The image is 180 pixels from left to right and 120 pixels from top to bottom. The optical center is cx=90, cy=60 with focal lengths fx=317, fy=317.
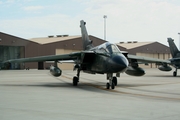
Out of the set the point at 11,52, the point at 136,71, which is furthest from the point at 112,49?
the point at 11,52

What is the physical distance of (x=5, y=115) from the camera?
8.86m

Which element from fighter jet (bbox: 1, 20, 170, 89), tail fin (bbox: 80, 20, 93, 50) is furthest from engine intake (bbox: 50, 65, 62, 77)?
tail fin (bbox: 80, 20, 93, 50)

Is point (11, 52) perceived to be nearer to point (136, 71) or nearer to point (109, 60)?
point (136, 71)

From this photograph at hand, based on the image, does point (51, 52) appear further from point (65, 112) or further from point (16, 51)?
point (65, 112)

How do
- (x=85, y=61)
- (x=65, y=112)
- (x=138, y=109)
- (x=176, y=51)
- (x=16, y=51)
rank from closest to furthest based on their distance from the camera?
(x=65, y=112) < (x=138, y=109) < (x=85, y=61) < (x=176, y=51) < (x=16, y=51)

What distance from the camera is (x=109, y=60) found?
57.7ft

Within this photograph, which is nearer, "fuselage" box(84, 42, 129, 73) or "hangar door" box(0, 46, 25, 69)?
"fuselage" box(84, 42, 129, 73)

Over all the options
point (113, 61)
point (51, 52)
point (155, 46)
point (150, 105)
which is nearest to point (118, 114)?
point (150, 105)

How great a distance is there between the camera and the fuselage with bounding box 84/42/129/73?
16891 mm

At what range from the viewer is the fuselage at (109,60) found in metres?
16.9

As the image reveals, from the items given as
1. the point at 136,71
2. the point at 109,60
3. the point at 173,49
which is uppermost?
the point at 173,49

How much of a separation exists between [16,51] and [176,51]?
35133 mm

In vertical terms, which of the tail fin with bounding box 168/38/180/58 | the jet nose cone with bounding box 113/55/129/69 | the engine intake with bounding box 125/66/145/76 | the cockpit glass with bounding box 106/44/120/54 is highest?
the tail fin with bounding box 168/38/180/58

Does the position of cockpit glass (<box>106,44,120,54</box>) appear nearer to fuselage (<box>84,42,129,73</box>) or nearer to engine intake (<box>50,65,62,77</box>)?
fuselage (<box>84,42,129,73</box>)
